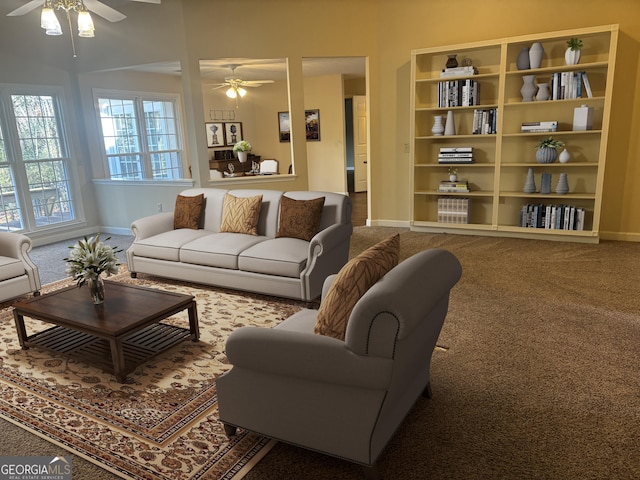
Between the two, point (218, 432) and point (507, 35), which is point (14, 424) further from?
point (507, 35)

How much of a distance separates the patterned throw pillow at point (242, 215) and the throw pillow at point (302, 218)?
1.08 ft

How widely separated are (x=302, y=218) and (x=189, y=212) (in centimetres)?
136

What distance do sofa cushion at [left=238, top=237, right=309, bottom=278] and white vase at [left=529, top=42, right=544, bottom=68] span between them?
3421 millimetres

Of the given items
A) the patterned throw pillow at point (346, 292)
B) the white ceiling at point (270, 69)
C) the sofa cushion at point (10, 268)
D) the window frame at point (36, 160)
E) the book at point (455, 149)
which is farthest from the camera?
the white ceiling at point (270, 69)

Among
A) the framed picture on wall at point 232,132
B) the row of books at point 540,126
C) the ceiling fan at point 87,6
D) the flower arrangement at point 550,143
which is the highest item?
the ceiling fan at point 87,6

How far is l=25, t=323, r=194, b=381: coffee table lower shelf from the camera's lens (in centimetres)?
284

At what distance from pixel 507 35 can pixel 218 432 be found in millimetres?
5371

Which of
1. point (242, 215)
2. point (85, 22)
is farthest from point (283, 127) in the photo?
point (85, 22)

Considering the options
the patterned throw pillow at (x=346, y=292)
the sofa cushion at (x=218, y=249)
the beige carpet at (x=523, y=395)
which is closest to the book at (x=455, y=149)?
the beige carpet at (x=523, y=395)

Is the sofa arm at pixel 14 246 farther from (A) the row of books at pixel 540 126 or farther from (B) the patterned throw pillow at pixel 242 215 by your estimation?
(A) the row of books at pixel 540 126

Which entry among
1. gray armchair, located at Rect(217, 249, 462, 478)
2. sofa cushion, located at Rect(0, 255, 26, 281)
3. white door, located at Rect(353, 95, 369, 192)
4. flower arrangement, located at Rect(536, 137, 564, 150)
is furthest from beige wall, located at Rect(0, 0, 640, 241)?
gray armchair, located at Rect(217, 249, 462, 478)

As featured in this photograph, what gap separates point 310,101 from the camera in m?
9.69

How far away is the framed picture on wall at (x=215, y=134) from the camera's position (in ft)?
32.5

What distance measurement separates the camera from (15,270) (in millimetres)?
3961
